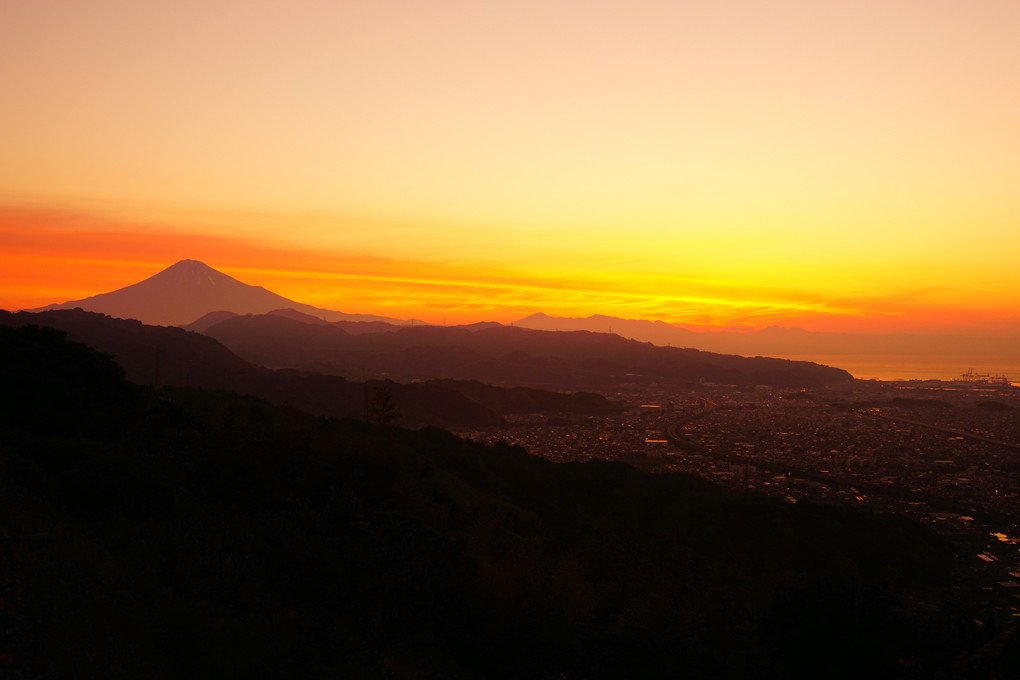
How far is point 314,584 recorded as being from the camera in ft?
36.8

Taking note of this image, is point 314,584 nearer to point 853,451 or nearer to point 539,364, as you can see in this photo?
point 853,451

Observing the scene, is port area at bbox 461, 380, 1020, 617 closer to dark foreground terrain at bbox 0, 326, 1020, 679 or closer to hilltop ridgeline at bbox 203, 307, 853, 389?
dark foreground terrain at bbox 0, 326, 1020, 679

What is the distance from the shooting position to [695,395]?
136625mm

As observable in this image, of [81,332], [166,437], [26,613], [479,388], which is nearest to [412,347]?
[479,388]

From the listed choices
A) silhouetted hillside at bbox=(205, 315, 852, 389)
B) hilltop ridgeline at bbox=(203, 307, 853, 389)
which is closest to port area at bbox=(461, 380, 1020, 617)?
hilltop ridgeline at bbox=(203, 307, 853, 389)

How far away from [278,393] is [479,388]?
36.2 metres

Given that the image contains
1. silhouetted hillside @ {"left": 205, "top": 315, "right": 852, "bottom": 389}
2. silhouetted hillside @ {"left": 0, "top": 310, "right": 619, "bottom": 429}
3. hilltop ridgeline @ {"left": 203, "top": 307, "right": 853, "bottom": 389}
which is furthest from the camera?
silhouetted hillside @ {"left": 205, "top": 315, "right": 852, "bottom": 389}

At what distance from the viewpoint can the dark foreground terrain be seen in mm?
9438

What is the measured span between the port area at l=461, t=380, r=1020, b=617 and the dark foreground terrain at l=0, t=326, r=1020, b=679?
36.9 ft

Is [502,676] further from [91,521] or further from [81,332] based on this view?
[81,332]

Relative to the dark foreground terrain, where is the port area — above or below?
below

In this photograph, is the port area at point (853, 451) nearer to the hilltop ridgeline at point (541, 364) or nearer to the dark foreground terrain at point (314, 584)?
the dark foreground terrain at point (314, 584)

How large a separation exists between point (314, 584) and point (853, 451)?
222 feet

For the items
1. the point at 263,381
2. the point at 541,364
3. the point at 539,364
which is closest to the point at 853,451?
the point at 263,381
